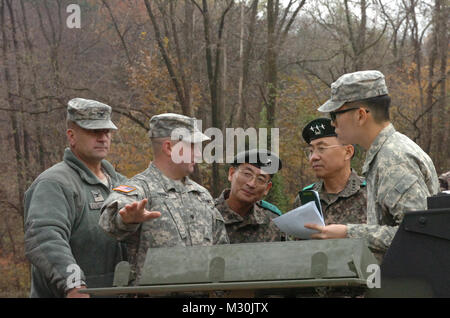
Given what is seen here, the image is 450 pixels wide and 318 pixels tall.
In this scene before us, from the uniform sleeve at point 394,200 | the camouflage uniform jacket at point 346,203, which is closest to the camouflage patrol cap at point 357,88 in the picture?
the uniform sleeve at point 394,200

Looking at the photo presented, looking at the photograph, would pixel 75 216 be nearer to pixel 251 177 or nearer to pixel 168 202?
pixel 168 202

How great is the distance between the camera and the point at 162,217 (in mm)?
4016

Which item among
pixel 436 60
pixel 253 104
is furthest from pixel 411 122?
pixel 253 104

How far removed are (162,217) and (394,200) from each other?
4.96 feet

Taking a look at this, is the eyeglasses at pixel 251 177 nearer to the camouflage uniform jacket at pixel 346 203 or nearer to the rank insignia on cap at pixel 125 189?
the camouflage uniform jacket at pixel 346 203

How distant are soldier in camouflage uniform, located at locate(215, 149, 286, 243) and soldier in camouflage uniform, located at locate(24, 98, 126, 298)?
0.94m

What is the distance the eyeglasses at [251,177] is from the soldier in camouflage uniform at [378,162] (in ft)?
5.24

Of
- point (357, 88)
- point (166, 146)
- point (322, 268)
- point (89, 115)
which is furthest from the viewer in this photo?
point (89, 115)

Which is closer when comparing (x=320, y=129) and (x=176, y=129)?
(x=176, y=129)

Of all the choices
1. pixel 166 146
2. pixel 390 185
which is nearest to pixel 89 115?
pixel 166 146

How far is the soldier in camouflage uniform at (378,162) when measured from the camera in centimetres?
313

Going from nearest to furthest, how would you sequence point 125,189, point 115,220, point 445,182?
point 115,220, point 125,189, point 445,182

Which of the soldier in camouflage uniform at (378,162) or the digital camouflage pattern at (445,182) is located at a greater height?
the soldier in camouflage uniform at (378,162)

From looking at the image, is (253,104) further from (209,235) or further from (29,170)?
(209,235)
